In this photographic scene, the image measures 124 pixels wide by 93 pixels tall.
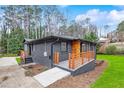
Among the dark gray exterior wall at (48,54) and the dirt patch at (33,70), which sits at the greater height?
the dark gray exterior wall at (48,54)

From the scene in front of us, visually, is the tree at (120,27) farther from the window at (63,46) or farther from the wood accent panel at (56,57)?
the wood accent panel at (56,57)

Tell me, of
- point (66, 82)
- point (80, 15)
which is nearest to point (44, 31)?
point (80, 15)

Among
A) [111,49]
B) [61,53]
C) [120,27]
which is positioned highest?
[120,27]

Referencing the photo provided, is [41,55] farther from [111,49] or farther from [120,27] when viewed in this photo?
[120,27]

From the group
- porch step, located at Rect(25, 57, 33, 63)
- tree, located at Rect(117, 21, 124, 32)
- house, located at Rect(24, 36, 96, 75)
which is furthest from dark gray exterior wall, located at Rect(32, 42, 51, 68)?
tree, located at Rect(117, 21, 124, 32)

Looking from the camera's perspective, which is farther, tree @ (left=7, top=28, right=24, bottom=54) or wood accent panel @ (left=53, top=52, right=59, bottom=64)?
tree @ (left=7, top=28, right=24, bottom=54)

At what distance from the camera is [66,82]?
238 inches

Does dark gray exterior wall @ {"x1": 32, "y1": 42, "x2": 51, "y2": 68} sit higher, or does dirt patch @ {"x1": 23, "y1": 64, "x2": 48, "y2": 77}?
dark gray exterior wall @ {"x1": 32, "y1": 42, "x2": 51, "y2": 68}

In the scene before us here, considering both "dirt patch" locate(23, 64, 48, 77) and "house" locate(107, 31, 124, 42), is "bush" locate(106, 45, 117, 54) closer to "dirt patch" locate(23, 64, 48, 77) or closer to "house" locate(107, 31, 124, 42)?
"house" locate(107, 31, 124, 42)

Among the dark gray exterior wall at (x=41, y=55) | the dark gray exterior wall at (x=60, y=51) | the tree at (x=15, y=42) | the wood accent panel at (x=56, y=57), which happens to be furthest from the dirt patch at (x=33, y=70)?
the tree at (x=15, y=42)

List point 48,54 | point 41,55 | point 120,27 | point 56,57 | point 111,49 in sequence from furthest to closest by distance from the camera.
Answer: point 120,27, point 111,49, point 41,55, point 48,54, point 56,57

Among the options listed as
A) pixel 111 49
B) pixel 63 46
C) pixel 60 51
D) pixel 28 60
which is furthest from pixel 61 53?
pixel 111 49
